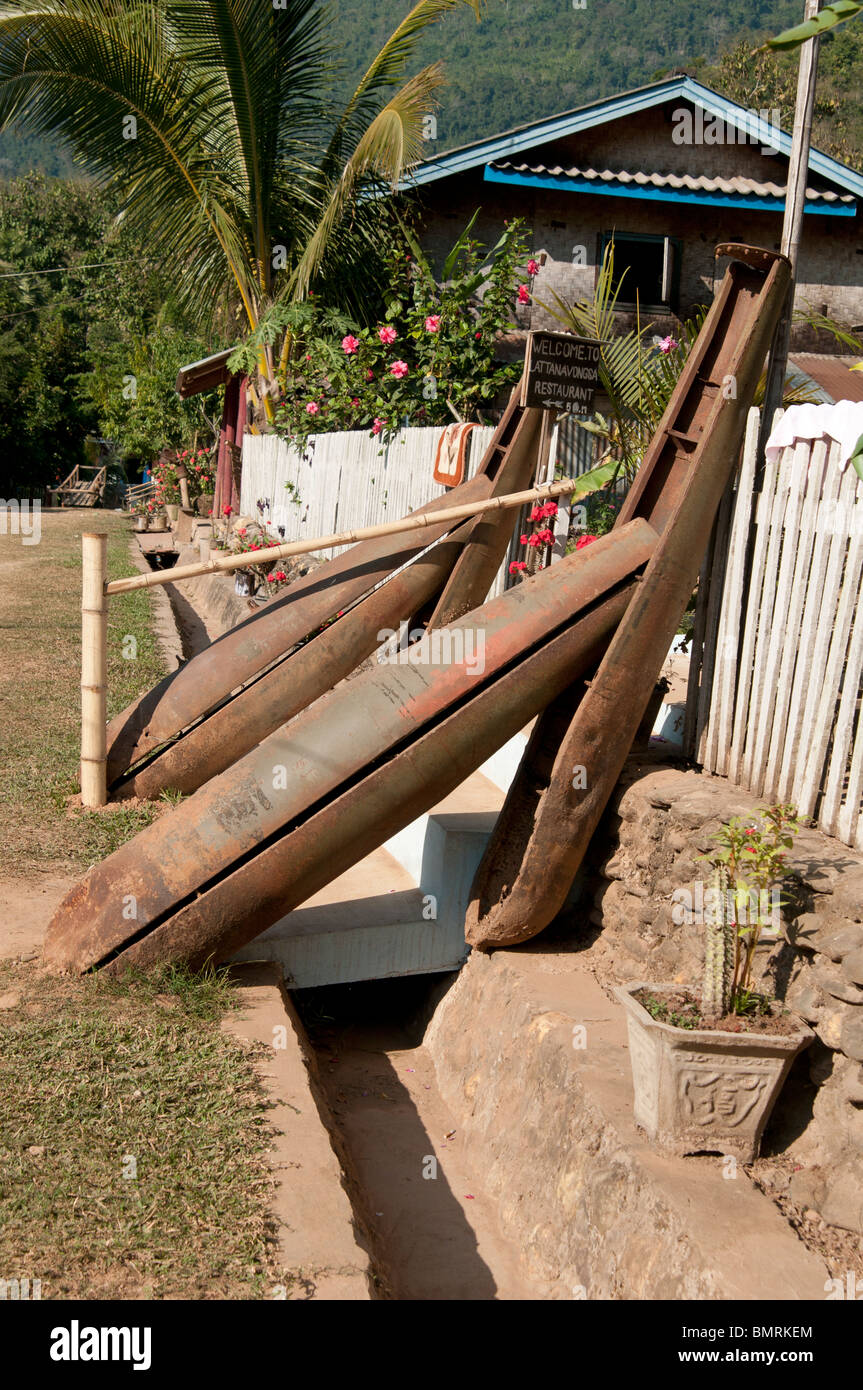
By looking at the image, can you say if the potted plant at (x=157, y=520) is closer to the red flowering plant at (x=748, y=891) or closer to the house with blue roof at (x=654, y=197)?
the house with blue roof at (x=654, y=197)

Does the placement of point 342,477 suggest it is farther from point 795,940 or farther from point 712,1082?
point 712,1082

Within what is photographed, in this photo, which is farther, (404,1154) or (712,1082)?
(404,1154)

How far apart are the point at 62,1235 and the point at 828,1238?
2285mm

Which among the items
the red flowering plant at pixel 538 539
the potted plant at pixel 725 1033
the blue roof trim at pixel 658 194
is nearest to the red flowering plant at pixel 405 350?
the blue roof trim at pixel 658 194

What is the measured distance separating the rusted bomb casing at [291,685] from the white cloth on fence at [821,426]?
81.9 inches

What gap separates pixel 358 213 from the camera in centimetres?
1444

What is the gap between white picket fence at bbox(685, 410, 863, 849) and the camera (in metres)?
4.44

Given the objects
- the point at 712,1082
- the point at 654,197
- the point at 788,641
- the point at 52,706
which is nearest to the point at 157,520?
the point at 654,197

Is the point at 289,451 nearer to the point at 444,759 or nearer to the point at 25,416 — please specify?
the point at 444,759

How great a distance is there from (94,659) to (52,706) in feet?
8.77

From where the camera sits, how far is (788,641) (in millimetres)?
4883

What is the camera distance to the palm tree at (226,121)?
42.5 feet

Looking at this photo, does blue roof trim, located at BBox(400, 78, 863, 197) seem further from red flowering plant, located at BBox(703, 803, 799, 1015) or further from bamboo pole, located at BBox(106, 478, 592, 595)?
red flowering plant, located at BBox(703, 803, 799, 1015)
